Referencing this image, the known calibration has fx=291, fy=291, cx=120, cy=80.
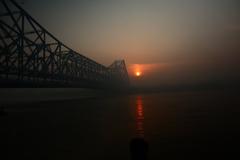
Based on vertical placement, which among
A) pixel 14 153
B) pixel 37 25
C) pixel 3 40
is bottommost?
pixel 14 153

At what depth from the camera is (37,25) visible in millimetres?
56312

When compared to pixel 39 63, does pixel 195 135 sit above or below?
below

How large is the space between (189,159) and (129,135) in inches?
331

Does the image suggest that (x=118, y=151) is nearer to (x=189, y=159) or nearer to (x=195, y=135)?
(x=189, y=159)

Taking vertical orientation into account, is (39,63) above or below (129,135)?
above

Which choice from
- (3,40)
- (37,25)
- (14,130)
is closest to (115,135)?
(14,130)

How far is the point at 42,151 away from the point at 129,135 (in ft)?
24.6

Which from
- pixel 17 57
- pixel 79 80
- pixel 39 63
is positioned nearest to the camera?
pixel 17 57

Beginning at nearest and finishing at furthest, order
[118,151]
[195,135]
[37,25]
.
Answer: [118,151]
[195,135]
[37,25]

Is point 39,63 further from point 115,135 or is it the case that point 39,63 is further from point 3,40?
point 115,135

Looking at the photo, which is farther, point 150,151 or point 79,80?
point 79,80

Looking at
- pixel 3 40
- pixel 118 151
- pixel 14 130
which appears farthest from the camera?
pixel 3 40

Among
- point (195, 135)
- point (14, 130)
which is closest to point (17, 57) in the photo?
point (14, 130)

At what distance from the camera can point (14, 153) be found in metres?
16.9
